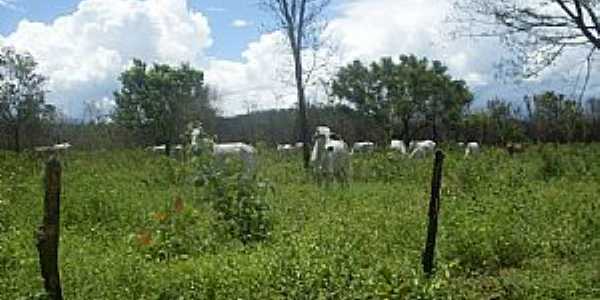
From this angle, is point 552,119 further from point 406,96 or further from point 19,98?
point 19,98

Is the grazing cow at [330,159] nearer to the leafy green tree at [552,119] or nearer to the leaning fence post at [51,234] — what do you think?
the leaning fence post at [51,234]

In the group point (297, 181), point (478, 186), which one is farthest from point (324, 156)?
point (478, 186)

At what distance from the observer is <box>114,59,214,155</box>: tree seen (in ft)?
190

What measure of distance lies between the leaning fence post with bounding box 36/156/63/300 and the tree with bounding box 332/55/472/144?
164 feet

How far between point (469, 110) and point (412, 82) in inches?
201

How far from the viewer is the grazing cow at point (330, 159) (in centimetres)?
2250

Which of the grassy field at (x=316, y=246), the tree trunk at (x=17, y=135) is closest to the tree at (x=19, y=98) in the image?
the tree trunk at (x=17, y=135)

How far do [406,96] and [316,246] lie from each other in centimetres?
4862

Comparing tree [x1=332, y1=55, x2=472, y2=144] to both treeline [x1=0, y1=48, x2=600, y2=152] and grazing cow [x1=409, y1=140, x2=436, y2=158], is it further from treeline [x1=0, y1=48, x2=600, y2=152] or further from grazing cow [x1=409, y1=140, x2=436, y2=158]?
grazing cow [x1=409, y1=140, x2=436, y2=158]

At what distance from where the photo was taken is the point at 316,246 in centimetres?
923

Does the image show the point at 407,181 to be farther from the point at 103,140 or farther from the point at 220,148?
the point at 103,140

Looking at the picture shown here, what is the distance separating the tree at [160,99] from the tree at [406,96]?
1091 cm

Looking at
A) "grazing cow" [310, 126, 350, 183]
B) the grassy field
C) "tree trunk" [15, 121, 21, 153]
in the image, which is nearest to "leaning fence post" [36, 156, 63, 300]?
the grassy field

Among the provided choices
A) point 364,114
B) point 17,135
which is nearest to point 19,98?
point 17,135
